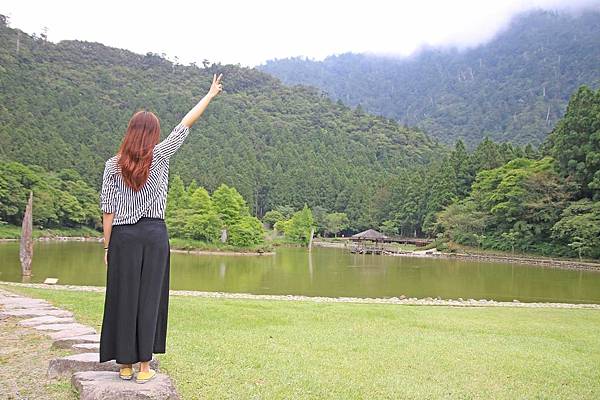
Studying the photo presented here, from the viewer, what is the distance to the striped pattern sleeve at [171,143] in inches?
116

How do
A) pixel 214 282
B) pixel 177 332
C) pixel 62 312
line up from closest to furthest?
pixel 177 332
pixel 62 312
pixel 214 282

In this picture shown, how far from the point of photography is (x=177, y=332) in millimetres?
5531

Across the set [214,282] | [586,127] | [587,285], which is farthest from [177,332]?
[586,127]

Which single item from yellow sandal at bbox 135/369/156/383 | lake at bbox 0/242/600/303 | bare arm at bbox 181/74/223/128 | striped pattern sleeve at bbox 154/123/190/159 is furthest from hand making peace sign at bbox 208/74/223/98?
lake at bbox 0/242/600/303

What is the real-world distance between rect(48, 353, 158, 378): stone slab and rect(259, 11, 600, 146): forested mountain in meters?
96.7

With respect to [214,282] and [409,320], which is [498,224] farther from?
[409,320]

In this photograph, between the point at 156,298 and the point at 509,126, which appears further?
the point at 509,126

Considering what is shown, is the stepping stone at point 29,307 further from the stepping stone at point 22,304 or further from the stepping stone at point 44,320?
the stepping stone at point 44,320

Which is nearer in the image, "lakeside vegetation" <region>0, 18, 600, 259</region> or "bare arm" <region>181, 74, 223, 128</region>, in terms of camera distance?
"bare arm" <region>181, 74, 223, 128</region>

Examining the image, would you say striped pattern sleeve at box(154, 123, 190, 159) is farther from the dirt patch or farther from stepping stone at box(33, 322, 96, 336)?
stepping stone at box(33, 322, 96, 336)

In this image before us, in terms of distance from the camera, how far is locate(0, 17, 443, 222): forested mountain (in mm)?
62094

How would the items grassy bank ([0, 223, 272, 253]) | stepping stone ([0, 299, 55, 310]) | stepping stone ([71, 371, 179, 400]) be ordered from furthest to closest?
grassy bank ([0, 223, 272, 253]) < stepping stone ([0, 299, 55, 310]) < stepping stone ([71, 371, 179, 400])

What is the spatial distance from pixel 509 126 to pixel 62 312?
110 meters

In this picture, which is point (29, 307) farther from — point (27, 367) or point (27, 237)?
point (27, 237)
